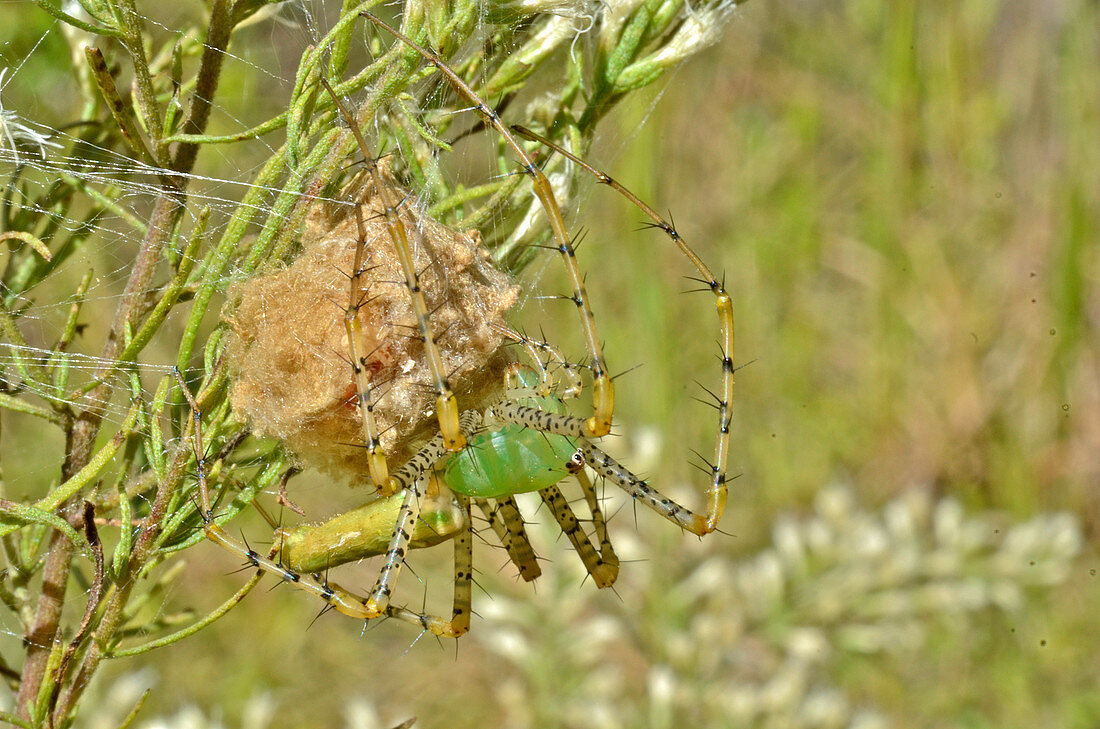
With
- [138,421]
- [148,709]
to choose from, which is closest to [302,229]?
[138,421]

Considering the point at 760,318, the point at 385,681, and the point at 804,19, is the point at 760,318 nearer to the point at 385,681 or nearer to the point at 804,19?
the point at 804,19

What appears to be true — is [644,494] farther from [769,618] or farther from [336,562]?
[769,618]

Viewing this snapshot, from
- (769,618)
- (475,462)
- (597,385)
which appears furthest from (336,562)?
(769,618)

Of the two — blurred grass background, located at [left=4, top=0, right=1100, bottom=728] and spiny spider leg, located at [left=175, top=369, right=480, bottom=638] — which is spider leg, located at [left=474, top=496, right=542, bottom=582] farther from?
blurred grass background, located at [left=4, top=0, right=1100, bottom=728]

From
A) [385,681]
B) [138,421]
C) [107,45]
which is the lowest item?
[385,681]

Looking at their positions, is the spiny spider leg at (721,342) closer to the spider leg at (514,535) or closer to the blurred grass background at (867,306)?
the spider leg at (514,535)

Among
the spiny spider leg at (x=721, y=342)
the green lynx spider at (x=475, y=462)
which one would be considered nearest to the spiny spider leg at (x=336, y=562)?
the green lynx spider at (x=475, y=462)

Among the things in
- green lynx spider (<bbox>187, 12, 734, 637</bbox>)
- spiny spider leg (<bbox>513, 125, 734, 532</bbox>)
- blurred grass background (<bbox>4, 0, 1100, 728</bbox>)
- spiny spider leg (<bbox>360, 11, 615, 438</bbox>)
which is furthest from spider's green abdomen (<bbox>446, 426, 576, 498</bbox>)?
blurred grass background (<bbox>4, 0, 1100, 728</bbox>)
